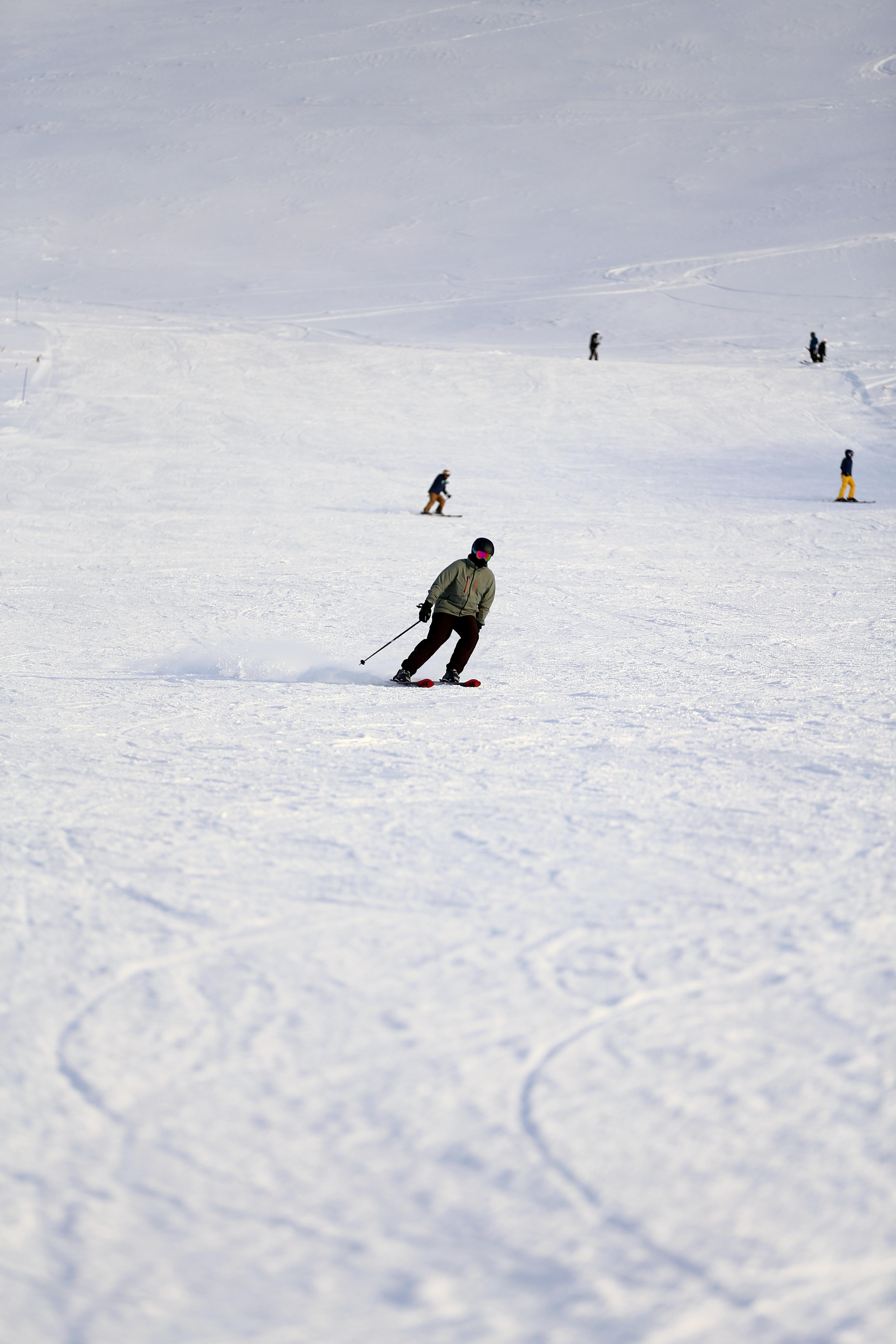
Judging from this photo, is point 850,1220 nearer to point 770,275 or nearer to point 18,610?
point 18,610

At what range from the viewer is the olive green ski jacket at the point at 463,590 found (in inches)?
312

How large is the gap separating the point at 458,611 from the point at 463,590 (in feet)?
0.51

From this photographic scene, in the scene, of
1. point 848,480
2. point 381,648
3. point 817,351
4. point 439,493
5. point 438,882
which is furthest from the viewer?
point 817,351

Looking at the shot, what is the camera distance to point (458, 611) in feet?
26.2

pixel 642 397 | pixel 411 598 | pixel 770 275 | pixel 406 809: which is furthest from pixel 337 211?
pixel 406 809

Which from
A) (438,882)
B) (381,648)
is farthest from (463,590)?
(438,882)

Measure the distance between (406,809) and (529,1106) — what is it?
7.03 ft

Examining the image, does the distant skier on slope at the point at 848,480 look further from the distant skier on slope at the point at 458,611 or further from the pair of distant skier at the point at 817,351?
the pair of distant skier at the point at 817,351

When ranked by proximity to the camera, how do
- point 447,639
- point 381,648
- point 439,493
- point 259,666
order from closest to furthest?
point 447,639
point 259,666
point 381,648
point 439,493

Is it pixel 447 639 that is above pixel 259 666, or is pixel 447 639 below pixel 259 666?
above

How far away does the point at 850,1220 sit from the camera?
241 centimetres

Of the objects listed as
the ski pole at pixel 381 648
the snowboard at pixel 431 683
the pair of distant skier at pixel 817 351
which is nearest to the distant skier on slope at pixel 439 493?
the ski pole at pixel 381 648

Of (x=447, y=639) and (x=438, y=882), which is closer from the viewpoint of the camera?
(x=438, y=882)

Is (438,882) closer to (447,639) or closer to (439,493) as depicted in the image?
(447,639)
